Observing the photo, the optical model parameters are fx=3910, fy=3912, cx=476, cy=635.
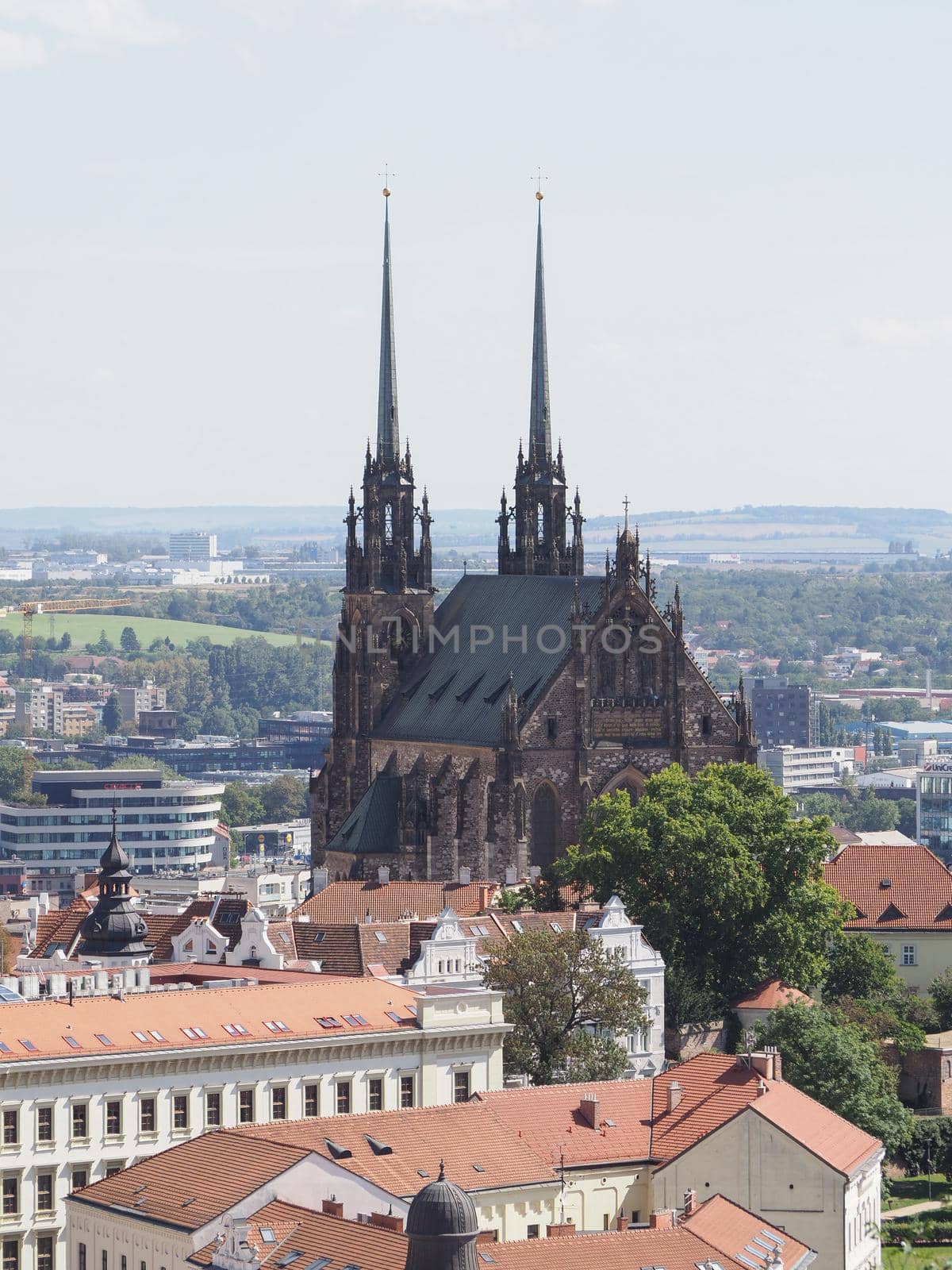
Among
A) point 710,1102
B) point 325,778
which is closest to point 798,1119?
point 710,1102

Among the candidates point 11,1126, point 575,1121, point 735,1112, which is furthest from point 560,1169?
point 11,1126

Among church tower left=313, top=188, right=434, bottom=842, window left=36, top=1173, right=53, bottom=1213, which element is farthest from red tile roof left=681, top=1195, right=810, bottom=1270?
church tower left=313, top=188, right=434, bottom=842

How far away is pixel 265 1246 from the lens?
294ft

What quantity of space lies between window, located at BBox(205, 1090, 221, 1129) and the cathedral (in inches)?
1916

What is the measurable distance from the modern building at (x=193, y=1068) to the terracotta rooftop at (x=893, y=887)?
42.5 meters

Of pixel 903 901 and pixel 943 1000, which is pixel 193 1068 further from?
pixel 903 901

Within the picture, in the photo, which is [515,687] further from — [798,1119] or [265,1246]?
[265,1246]

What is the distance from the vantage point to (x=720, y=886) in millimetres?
144125

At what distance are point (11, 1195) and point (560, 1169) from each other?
15.1 metres

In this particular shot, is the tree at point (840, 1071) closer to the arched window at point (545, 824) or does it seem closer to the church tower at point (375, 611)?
the arched window at point (545, 824)

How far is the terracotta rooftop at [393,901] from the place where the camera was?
14812 centimetres

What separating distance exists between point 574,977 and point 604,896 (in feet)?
55.4

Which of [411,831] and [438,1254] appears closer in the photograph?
[438,1254]

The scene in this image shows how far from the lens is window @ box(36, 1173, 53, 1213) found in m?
108
